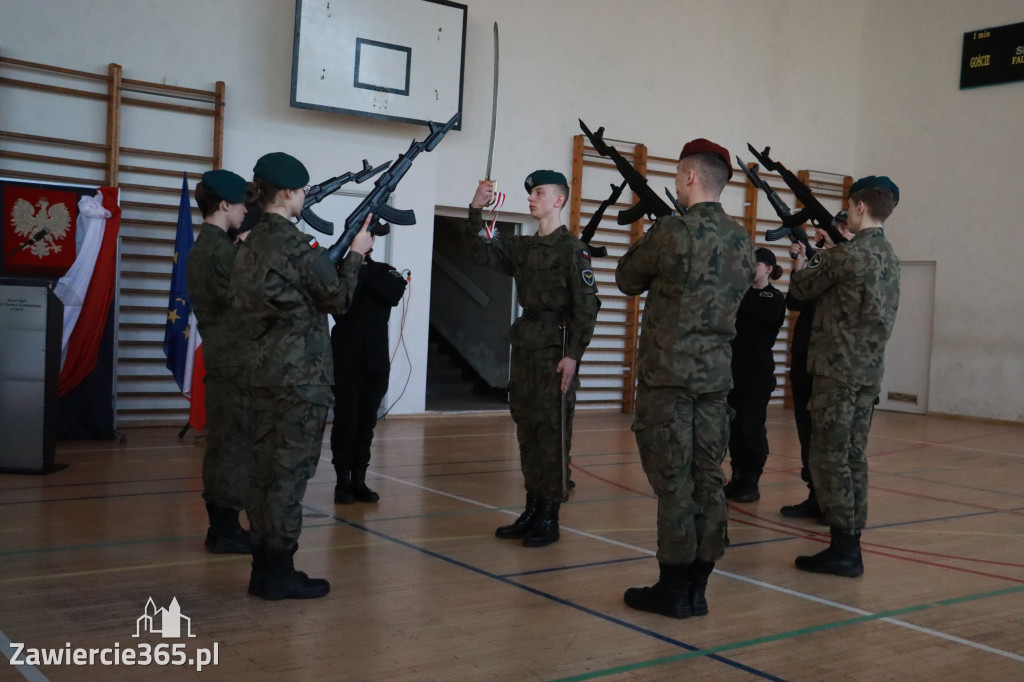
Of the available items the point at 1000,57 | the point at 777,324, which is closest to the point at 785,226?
the point at 777,324

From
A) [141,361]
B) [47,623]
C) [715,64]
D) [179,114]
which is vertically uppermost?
[715,64]

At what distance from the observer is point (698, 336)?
10.6 feet

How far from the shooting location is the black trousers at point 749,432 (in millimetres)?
5488

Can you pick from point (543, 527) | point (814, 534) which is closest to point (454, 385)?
point (814, 534)

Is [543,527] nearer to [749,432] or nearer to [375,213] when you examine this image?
[375,213]

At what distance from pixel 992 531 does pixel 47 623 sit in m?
4.43

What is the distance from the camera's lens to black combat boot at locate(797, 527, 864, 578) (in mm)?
3938

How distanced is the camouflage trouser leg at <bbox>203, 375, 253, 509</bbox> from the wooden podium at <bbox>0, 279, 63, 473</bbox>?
200 cm

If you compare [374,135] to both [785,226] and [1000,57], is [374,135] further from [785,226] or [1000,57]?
[1000,57]

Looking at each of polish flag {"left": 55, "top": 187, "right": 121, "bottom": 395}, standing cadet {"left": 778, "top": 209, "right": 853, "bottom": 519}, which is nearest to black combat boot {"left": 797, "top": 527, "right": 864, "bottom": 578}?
standing cadet {"left": 778, "top": 209, "right": 853, "bottom": 519}

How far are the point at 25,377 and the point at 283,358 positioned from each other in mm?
2839

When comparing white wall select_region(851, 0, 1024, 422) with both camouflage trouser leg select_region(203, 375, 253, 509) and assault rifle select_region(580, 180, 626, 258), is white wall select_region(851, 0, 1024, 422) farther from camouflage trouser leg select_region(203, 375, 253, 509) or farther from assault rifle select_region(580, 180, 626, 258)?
camouflage trouser leg select_region(203, 375, 253, 509)

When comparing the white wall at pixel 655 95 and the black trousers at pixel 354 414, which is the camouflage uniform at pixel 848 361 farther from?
the white wall at pixel 655 95

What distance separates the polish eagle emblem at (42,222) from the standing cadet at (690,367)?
4795 mm
